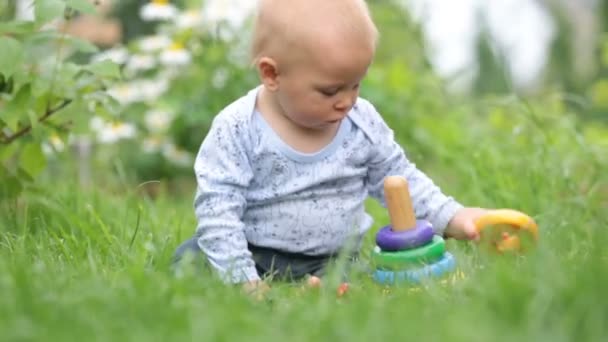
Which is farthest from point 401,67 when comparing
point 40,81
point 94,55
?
point 40,81

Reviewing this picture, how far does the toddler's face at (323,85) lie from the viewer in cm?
237

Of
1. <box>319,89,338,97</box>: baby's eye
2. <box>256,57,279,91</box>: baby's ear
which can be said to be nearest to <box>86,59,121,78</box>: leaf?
<box>256,57,279,91</box>: baby's ear

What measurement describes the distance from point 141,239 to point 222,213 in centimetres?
32

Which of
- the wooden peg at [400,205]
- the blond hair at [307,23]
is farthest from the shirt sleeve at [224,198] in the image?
the wooden peg at [400,205]

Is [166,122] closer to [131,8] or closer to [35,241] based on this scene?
[131,8]

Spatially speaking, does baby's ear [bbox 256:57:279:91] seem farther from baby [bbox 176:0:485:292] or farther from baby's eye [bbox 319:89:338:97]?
baby's eye [bbox 319:89:338:97]

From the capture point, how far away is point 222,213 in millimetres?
2445

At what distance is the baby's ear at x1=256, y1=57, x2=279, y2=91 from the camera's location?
246 centimetres

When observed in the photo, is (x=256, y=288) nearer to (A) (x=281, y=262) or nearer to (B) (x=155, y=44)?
(A) (x=281, y=262)

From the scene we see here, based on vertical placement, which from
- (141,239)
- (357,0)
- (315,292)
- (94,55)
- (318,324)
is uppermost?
(357,0)

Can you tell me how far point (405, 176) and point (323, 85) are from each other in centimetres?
46

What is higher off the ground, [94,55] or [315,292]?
[315,292]

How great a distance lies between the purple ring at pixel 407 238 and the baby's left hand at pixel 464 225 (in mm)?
190

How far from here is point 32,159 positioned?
3047 mm
